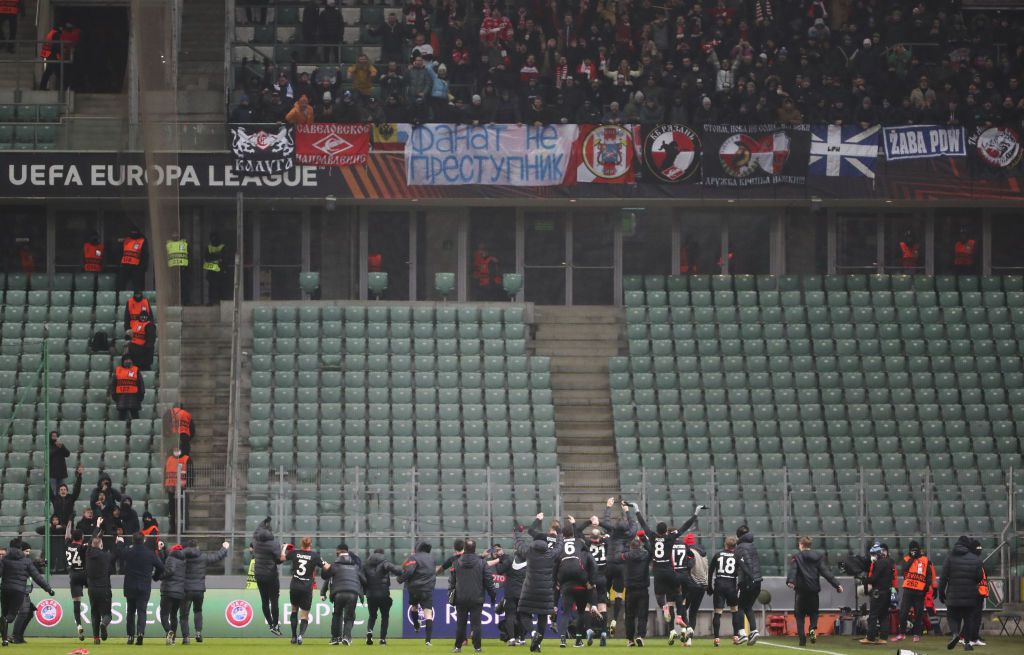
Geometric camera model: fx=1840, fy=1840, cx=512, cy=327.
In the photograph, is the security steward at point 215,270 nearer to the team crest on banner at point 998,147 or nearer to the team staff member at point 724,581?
the team staff member at point 724,581

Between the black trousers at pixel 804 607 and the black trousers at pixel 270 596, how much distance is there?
852 centimetres

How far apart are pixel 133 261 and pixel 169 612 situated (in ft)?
43.2

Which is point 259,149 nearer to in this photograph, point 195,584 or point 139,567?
point 195,584

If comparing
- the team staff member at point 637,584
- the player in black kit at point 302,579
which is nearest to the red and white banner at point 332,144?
the player in black kit at point 302,579

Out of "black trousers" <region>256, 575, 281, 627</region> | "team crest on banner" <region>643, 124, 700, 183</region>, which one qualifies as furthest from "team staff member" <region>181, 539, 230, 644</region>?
"team crest on banner" <region>643, 124, 700, 183</region>

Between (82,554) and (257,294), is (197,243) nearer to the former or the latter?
(257,294)

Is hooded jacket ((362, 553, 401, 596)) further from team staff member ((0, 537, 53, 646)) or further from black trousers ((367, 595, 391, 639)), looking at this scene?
team staff member ((0, 537, 53, 646))

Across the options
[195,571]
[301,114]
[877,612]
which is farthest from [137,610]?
[301,114]

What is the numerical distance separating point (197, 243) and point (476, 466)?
9455 mm

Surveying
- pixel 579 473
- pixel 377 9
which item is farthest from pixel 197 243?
pixel 579 473

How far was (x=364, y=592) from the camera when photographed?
2912 centimetres

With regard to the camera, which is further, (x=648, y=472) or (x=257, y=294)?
(x=257, y=294)

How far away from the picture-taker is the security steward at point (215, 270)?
135ft

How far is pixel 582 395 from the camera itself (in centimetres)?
3984
